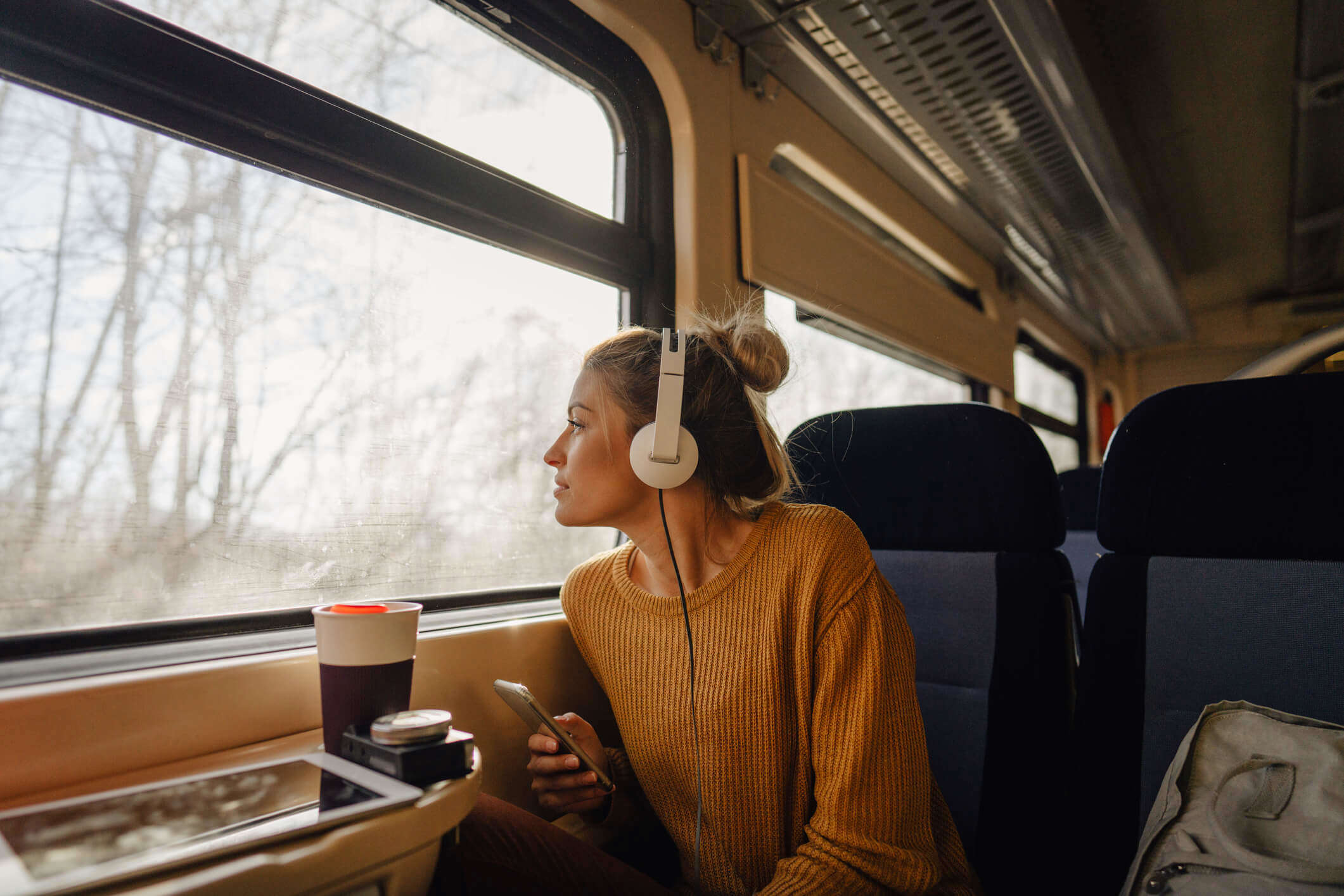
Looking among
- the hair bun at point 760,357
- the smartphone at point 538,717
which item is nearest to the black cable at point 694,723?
the smartphone at point 538,717

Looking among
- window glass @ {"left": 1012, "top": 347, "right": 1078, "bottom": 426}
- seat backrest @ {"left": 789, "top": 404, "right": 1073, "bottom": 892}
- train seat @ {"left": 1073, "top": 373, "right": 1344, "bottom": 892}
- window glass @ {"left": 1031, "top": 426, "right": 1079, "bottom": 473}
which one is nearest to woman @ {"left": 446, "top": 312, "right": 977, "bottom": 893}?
seat backrest @ {"left": 789, "top": 404, "right": 1073, "bottom": 892}

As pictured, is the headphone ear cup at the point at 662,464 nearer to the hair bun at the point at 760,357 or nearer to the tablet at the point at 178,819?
the hair bun at the point at 760,357

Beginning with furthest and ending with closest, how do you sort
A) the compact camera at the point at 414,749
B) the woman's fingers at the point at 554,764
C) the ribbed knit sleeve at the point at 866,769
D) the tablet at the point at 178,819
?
1. the woman's fingers at the point at 554,764
2. the ribbed knit sleeve at the point at 866,769
3. the compact camera at the point at 414,749
4. the tablet at the point at 178,819

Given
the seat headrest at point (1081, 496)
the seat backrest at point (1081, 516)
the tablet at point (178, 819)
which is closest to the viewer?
the tablet at point (178, 819)

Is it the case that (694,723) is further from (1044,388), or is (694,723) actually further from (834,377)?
(1044,388)

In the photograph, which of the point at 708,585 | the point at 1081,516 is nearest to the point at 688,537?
the point at 708,585

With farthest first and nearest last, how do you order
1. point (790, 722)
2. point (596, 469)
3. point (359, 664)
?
1. point (596, 469)
2. point (790, 722)
3. point (359, 664)

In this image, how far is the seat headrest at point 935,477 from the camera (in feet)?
3.81

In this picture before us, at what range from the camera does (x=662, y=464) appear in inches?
39.9

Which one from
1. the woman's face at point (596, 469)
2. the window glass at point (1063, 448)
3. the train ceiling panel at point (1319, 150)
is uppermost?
the train ceiling panel at point (1319, 150)

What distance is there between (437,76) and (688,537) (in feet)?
3.12

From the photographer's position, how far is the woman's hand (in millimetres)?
1012

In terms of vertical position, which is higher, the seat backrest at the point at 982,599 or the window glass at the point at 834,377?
the window glass at the point at 834,377

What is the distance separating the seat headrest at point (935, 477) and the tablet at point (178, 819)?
2.95 feet
